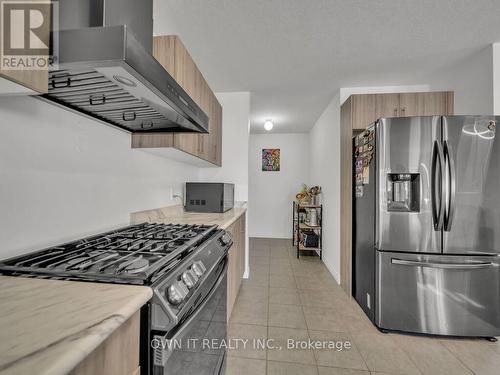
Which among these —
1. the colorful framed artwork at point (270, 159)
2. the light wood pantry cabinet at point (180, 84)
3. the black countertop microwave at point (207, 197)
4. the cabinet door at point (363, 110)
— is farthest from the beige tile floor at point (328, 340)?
the colorful framed artwork at point (270, 159)

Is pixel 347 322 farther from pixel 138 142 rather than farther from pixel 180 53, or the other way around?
pixel 180 53

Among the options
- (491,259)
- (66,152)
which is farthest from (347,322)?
(66,152)

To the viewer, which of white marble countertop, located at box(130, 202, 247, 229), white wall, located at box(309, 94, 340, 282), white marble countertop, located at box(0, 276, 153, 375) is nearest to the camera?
white marble countertop, located at box(0, 276, 153, 375)

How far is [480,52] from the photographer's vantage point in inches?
81.7

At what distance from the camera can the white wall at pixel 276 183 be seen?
17.3ft

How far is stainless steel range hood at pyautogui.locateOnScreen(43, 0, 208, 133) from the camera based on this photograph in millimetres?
665

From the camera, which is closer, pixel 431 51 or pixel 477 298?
pixel 477 298

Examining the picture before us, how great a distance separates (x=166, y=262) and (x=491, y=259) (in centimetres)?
246

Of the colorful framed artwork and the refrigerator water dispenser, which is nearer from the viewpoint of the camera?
the refrigerator water dispenser

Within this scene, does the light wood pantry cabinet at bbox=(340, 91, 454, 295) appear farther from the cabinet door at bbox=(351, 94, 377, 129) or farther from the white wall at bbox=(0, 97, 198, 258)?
the white wall at bbox=(0, 97, 198, 258)

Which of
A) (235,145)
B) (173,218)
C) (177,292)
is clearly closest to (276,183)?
(235,145)

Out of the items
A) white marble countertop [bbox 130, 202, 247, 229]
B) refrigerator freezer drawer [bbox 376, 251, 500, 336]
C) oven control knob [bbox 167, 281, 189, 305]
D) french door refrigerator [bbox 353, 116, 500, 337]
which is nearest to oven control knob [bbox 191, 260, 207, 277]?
oven control knob [bbox 167, 281, 189, 305]

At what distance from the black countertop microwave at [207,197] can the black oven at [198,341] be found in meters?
1.04

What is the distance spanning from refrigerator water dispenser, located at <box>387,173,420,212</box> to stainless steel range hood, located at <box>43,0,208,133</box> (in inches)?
65.7
